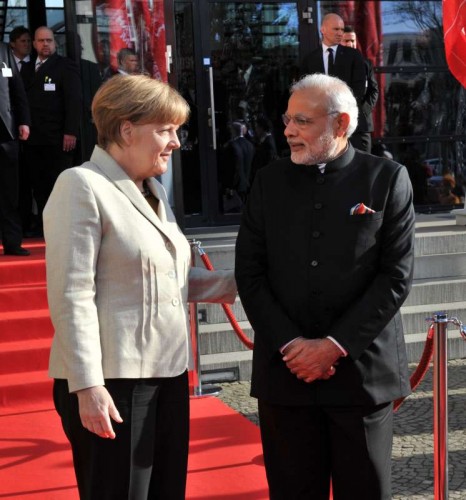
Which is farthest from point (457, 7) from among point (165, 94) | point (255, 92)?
point (165, 94)

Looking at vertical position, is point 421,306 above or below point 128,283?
below

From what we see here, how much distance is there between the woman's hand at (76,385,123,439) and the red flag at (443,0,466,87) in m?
5.31

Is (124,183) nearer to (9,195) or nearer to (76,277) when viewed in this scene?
(76,277)

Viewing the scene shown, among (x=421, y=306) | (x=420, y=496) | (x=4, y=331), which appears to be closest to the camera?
(x=420, y=496)

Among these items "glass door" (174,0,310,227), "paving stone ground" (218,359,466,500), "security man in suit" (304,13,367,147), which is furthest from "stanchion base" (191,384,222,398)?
"glass door" (174,0,310,227)

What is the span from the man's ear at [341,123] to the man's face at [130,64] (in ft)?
17.8

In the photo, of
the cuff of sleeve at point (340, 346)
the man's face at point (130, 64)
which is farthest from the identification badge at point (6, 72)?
the cuff of sleeve at point (340, 346)

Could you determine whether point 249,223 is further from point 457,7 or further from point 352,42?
point 352,42

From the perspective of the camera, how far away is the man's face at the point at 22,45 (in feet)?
29.5

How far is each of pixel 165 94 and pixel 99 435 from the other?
1019mm

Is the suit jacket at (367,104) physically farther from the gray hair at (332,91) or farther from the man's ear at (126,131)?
the man's ear at (126,131)

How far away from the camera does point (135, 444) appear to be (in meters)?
2.83

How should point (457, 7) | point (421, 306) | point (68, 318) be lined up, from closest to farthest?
point (68, 318), point (457, 7), point (421, 306)

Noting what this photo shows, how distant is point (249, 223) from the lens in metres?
3.20
